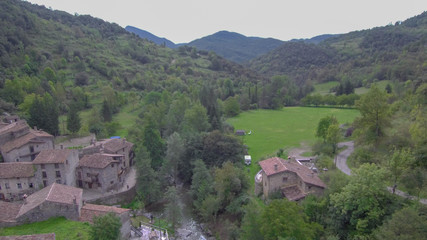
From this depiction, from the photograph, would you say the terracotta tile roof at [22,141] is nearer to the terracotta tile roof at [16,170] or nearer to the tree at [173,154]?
the terracotta tile roof at [16,170]

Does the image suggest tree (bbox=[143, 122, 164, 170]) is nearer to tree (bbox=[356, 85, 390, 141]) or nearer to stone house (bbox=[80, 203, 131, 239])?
stone house (bbox=[80, 203, 131, 239])

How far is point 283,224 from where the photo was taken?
22.9 metres

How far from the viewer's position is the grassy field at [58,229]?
27633 mm

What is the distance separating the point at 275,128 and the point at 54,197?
59561 millimetres

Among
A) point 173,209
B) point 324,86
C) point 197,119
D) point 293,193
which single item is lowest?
point 173,209

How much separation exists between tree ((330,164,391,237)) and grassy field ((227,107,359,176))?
21099mm

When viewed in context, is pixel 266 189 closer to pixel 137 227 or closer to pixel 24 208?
pixel 137 227

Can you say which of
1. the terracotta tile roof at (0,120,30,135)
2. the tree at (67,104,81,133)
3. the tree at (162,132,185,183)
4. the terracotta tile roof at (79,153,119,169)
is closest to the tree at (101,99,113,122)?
the tree at (67,104,81,133)

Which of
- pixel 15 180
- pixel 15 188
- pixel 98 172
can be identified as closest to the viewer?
pixel 15 180

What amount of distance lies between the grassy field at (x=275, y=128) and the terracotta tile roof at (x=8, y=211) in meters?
33.3

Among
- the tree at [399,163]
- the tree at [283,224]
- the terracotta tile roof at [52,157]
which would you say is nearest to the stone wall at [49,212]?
the terracotta tile roof at [52,157]

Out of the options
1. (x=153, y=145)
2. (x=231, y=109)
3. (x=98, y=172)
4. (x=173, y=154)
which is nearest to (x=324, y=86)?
(x=231, y=109)

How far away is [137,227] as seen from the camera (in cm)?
3578

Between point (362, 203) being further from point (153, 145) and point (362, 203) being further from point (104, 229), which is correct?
point (153, 145)
